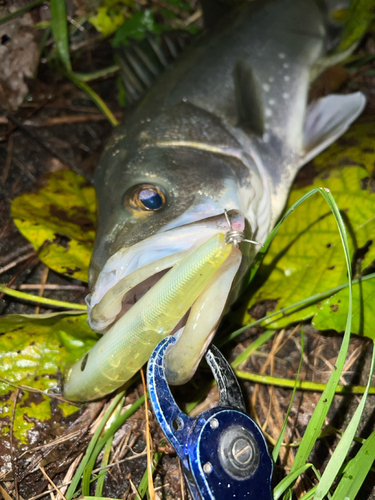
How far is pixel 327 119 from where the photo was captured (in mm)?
2865

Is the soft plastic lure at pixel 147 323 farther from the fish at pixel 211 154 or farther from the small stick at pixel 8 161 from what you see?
the small stick at pixel 8 161

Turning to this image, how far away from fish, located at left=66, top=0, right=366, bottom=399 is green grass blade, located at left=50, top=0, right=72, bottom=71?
1047 mm

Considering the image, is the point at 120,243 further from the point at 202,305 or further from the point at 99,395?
the point at 99,395

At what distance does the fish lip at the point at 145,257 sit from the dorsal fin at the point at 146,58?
1714 millimetres

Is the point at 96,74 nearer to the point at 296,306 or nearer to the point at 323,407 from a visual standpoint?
the point at 296,306

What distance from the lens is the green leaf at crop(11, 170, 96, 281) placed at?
2391 millimetres

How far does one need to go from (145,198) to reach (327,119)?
164 cm

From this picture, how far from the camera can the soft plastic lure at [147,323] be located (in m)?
1.41

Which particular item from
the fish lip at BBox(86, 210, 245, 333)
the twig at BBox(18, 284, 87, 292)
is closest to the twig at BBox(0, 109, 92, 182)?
Result: the twig at BBox(18, 284, 87, 292)

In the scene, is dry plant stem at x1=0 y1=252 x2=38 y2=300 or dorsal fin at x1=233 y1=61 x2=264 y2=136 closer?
dry plant stem at x1=0 y1=252 x2=38 y2=300

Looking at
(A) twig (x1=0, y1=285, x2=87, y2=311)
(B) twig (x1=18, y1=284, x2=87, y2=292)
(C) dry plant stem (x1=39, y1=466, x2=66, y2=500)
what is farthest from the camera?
(B) twig (x1=18, y1=284, x2=87, y2=292)

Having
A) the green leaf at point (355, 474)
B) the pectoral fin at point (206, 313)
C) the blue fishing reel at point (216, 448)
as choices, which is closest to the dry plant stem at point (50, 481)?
the blue fishing reel at point (216, 448)

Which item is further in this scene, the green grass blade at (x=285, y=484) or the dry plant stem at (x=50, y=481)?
the dry plant stem at (x=50, y=481)

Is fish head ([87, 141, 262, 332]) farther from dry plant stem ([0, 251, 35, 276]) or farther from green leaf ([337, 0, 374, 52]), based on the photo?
green leaf ([337, 0, 374, 52])
